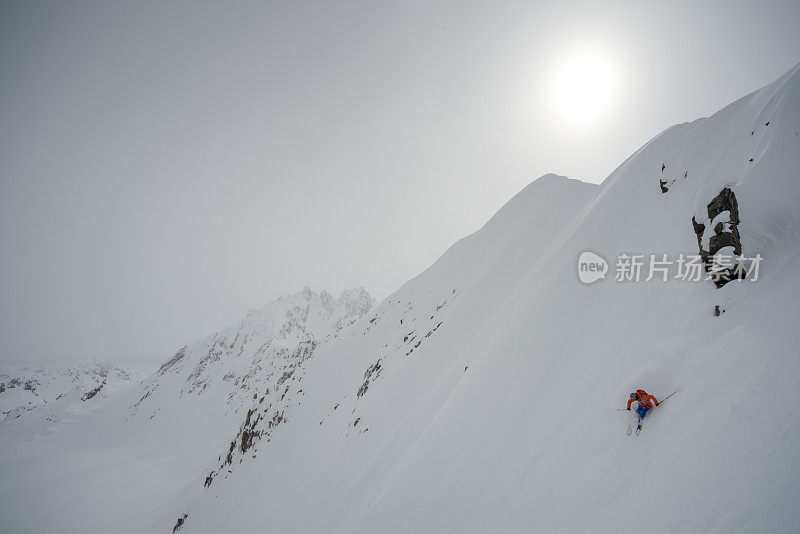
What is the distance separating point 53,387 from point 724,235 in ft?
851

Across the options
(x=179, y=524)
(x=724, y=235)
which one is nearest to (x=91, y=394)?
(x=179, y=524)

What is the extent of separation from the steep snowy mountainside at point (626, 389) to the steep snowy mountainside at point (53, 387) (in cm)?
15348

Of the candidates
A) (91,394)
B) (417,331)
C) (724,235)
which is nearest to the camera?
(724,235)

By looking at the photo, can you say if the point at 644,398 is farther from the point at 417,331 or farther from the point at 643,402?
the point at 417,331

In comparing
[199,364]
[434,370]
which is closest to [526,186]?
[434,370]

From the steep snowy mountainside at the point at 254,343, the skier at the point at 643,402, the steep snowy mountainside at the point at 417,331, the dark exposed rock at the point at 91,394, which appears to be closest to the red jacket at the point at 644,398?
the skier at the point at 643,402

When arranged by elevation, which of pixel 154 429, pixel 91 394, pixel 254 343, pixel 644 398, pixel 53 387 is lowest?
pixel 53 387

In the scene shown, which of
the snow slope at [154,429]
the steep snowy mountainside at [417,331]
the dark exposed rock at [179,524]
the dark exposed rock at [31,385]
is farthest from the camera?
the dark exposed rock at [31,385]

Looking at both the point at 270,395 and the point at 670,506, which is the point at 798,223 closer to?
the point at 670,506

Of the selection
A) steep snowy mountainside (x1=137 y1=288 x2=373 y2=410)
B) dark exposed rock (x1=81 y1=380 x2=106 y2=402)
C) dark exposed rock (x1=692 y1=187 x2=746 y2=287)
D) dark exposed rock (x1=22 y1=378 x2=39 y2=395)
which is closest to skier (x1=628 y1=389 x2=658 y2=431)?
dark exposed rock (x1=692 y1=187 x2=746 y2=287)

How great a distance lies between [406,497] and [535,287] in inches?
492

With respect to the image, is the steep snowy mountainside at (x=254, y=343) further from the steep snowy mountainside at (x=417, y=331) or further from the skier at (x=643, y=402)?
the skier at (x=643, y=402)

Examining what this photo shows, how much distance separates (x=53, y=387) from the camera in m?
160

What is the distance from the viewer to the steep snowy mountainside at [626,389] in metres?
5.90
